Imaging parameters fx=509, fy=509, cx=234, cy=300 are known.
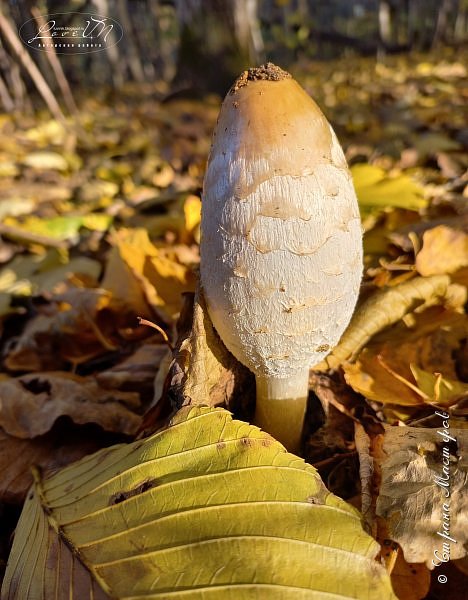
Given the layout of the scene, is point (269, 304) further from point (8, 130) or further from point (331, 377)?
point (8, 130)

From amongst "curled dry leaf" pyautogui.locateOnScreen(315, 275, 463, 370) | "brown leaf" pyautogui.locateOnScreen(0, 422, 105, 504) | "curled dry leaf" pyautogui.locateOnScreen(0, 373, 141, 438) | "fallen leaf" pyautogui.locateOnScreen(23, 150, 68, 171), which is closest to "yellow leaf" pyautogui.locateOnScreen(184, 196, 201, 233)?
"curled dry leaf" pyautogui.locateOnScreen(0, 373, 141, 438)

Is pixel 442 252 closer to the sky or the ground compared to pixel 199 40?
closer to the sky

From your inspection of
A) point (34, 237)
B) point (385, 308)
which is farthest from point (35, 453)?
point (34, 237)

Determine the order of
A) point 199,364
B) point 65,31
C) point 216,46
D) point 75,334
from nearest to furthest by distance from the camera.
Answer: point 199,364 → point 75,334 → point 65,31 → point 216,46

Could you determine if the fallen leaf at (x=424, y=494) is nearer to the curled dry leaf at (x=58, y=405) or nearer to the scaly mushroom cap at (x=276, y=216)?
the scaly mushroom cap at (x=276, y=216)

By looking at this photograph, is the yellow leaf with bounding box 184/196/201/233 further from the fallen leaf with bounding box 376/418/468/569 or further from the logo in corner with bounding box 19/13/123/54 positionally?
the fallen leaf with bounding box 376/418/468/569

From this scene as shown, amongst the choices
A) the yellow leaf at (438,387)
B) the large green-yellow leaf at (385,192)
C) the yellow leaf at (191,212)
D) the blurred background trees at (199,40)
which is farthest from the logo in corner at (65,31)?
the yellow leaf at (438,387)

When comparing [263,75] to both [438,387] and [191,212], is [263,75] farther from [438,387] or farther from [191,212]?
[191,212]
